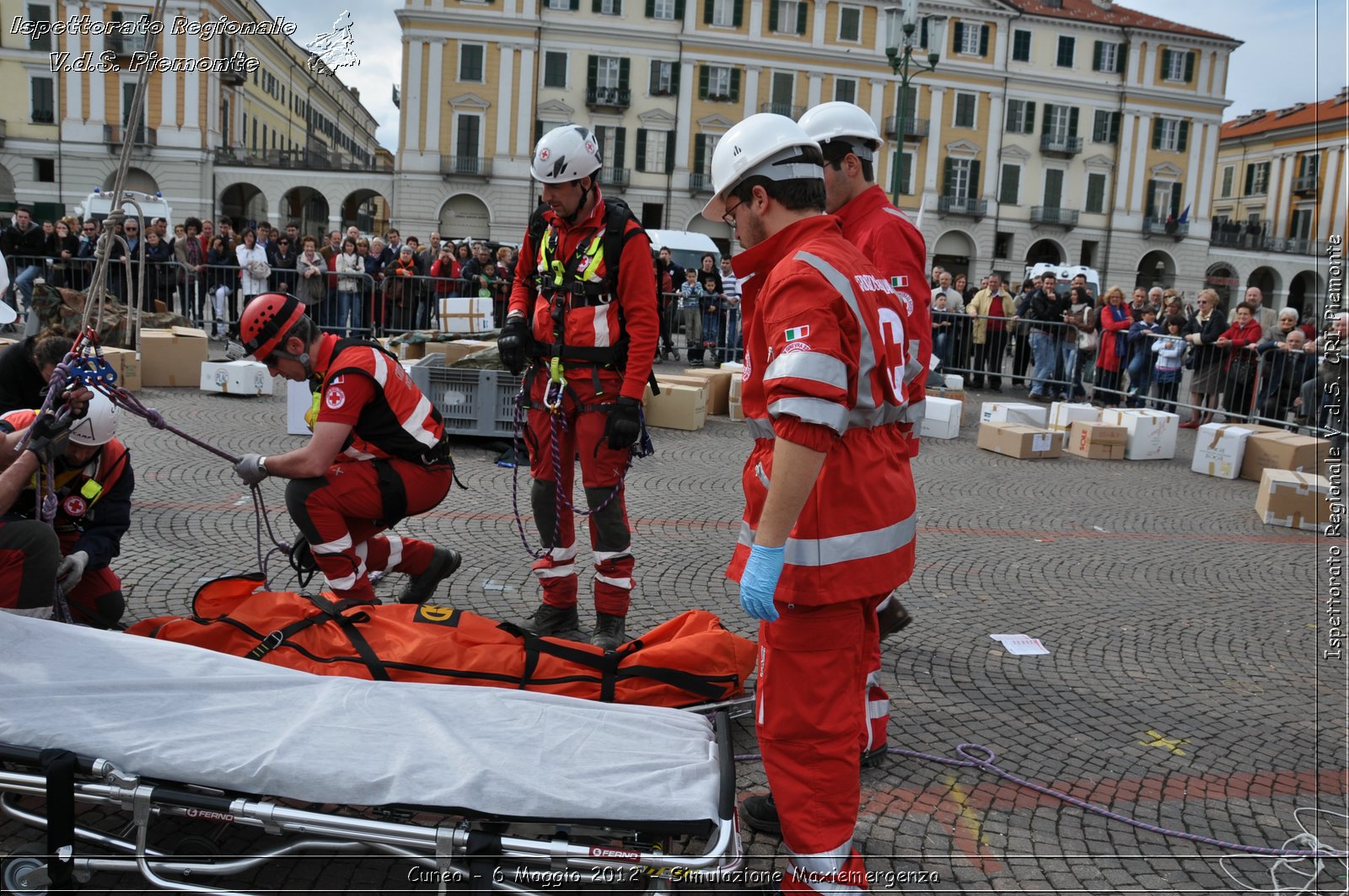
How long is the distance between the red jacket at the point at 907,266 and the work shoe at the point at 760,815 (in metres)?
1.28

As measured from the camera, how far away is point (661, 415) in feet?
36.0

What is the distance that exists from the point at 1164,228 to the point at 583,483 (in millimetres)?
61207

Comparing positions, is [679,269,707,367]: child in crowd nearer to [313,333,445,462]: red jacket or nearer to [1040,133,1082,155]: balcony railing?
[313,333,445,462]: red jacket

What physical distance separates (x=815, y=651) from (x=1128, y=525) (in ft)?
20.3

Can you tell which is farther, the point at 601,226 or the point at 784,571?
the point at 601,226

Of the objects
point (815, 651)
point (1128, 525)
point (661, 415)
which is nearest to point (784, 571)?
point (815, 651)

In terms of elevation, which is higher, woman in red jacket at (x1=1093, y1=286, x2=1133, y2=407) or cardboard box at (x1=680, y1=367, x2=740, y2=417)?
woman in red jacket at (x1=1093, y1=286, x2=1133, y2=407)

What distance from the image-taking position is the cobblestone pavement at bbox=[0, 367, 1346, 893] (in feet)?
10.7

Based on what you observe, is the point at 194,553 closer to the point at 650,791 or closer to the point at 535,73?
the point at 650,791

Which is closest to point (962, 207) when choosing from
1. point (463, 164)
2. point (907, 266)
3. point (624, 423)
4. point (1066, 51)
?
point (1066, 51)

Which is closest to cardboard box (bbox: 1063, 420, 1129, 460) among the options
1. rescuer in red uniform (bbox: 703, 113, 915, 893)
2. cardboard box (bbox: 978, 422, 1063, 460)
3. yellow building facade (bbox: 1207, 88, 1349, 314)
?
cardboard box (bbox: 978, 422, 1063, 460)

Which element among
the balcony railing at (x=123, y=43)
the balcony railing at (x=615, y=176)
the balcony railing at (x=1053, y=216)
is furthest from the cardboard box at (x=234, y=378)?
the balcony railing at (x=1053, y=216)

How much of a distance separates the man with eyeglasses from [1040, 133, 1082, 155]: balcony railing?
58.0m

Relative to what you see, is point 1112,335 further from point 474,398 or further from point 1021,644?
point 1021,644
